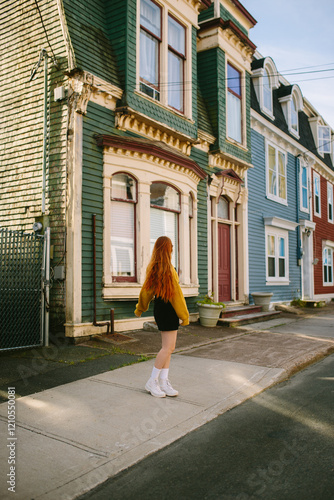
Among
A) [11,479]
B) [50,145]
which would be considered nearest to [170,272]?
[11,479]

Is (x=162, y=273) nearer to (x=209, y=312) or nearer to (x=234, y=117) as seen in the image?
(x=209, y=312)

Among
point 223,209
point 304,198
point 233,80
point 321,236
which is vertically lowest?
point 321,236

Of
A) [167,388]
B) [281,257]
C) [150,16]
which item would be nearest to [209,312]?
[167,388]

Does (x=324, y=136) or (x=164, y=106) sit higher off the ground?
(x=324, y=136)

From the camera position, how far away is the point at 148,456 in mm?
3736

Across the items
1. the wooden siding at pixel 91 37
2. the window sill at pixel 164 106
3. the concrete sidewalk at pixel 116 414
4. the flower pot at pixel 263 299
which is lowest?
the concrete sidewalk at pixel 116 414

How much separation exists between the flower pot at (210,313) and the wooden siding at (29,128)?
160 inches

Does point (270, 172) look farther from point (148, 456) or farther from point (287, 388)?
point (148, 456)

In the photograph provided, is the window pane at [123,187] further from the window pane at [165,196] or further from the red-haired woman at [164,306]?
the red-haired woman at [164,306]

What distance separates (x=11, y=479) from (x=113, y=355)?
164 inches

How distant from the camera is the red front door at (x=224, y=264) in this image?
13805 mm

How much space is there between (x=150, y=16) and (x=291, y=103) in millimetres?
10318

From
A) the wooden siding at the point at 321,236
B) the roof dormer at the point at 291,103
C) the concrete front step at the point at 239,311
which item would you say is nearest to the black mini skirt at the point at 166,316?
the concrete front step at the point at 239,311

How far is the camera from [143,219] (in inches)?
388
